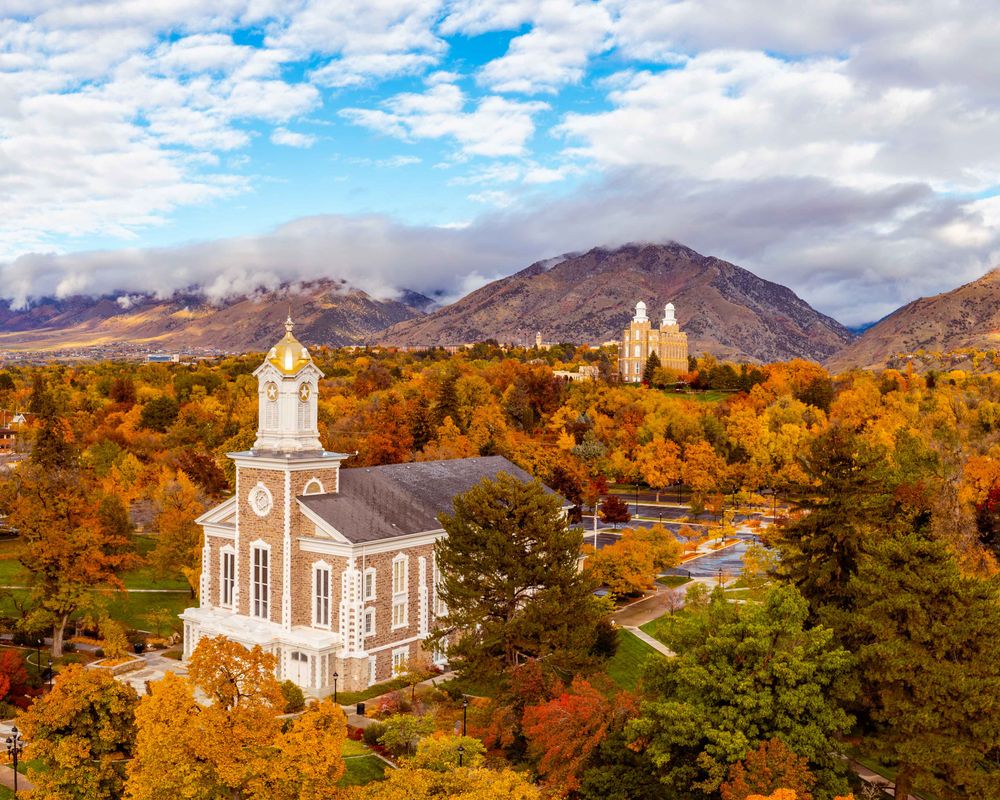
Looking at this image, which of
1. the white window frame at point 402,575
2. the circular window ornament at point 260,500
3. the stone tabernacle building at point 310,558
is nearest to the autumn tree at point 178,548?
the stone tabernacle building at point 310,558

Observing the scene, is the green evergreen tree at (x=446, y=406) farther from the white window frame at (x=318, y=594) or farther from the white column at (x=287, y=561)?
the white window frame at (x=318, y=594)

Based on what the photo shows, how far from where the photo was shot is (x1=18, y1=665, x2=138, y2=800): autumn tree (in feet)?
86.1

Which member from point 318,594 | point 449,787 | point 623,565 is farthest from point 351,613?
point 449,787

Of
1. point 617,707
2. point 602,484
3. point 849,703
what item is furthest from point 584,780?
point 602,484

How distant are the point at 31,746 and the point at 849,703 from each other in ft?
83.2

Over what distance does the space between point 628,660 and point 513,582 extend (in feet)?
39.9

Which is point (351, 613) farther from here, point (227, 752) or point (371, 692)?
point (227, 752)

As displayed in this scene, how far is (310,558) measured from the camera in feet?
141

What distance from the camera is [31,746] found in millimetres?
26391

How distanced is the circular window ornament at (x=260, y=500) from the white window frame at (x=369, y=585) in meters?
5.74

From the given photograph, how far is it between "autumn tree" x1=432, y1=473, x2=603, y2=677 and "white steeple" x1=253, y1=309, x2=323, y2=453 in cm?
1117

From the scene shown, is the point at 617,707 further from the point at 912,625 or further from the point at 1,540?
the point at 1,540

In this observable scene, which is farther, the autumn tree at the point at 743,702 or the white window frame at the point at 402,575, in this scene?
the white window frame at the point at 402,575

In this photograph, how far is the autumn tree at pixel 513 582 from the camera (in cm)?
3562
